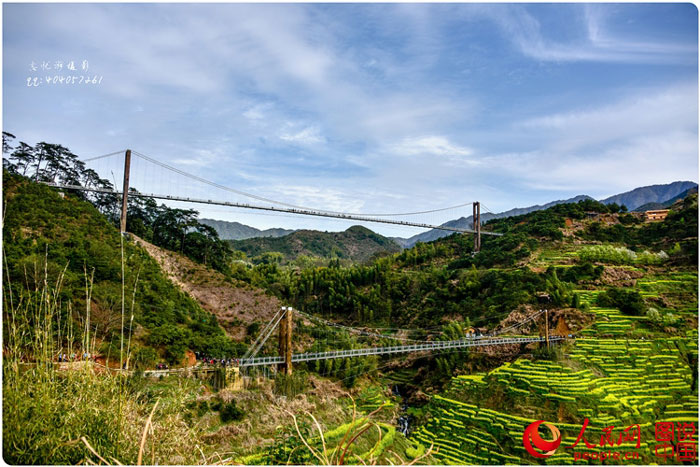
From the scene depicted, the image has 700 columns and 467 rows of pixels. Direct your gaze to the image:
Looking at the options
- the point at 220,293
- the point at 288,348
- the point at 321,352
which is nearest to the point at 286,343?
the point at 288,348

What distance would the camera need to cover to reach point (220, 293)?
49.7 ft

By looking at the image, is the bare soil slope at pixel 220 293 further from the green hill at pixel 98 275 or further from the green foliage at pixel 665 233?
the green foliage at pixel 665 233

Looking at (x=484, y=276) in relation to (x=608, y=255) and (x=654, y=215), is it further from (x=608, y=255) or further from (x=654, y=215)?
(x=654, y=215)

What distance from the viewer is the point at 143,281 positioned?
1190cm

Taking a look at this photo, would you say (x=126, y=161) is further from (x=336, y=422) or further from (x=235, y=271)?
(x=336, y=422)

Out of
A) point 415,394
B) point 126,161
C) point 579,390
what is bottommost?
point 415,394

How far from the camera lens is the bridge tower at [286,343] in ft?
32.4

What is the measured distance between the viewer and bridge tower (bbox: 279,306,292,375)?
9883 mm

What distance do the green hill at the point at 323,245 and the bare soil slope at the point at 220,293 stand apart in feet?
77.1

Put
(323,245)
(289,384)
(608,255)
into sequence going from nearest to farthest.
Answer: (289,384), (608,255), (323,245)

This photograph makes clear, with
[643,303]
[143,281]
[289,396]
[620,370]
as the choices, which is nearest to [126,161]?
[143,281]

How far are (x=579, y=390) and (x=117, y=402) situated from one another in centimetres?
981

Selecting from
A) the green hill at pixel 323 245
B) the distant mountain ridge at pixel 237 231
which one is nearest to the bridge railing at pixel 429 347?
the green hill at pixel 323 245

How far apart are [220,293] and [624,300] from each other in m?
13.8
